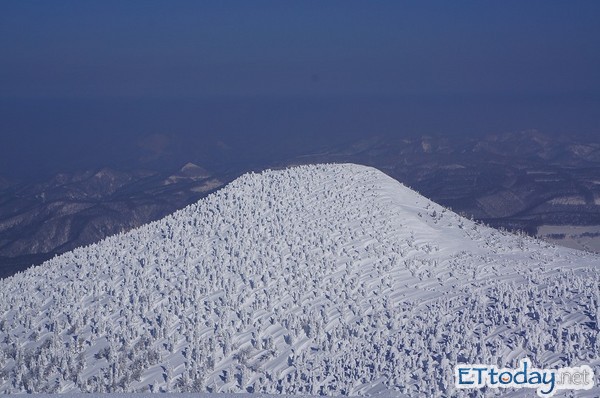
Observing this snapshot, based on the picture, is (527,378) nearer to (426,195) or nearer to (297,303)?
(297,303)

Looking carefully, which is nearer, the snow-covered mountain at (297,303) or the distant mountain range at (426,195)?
the snow-covered mountain at (297,303)

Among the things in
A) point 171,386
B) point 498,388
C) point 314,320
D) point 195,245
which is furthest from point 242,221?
point 498,388

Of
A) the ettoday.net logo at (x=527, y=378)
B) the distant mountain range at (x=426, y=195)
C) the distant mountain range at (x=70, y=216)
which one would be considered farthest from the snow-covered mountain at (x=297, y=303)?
the distant mountain range at (x=70, y=216)

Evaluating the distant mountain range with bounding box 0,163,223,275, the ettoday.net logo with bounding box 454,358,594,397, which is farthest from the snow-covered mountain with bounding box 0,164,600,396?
the distant mountain range with bounding box 0,163,223,275

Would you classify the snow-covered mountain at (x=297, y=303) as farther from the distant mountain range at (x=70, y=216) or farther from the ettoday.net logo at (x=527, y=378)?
the distant mountain range at (x=70, y=216)

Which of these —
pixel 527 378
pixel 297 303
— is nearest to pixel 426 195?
pixel 297 303

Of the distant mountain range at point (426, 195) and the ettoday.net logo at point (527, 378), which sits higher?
the ettoday.net logo at point (527, 378)

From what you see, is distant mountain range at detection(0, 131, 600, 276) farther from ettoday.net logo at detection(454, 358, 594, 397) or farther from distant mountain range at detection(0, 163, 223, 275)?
ettoday.net logo at detection(454, 358, 594, 397)
